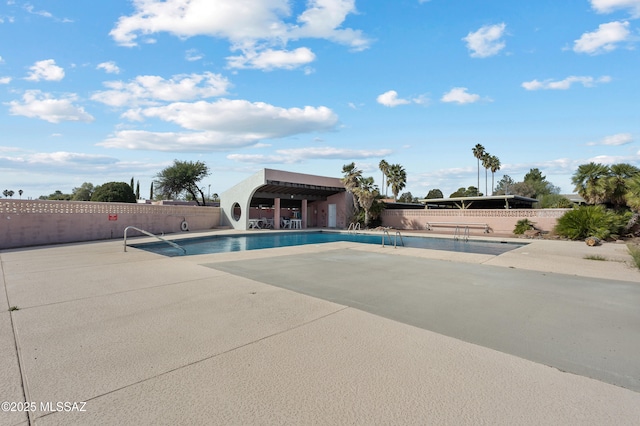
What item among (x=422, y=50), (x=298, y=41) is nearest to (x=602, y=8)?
(x=422, y=50)

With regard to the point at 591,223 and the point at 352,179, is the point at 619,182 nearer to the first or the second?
the point at 591,223

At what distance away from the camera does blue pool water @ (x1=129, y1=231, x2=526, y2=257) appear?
12617mm

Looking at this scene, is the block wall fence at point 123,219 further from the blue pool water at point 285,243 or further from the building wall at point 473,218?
the blue pool water at point 285,243

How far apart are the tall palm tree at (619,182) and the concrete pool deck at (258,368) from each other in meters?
15.5

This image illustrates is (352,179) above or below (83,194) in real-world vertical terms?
below

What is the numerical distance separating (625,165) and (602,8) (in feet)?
38.4

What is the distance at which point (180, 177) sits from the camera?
33.2 metres

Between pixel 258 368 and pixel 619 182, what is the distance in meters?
21.0

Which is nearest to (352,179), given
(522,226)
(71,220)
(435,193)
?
(522,226)

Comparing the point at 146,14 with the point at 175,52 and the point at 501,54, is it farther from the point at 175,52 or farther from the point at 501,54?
the point at 501,54

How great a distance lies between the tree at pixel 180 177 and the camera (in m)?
33.1

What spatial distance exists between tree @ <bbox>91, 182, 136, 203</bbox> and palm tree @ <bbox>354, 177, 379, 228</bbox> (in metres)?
26.6

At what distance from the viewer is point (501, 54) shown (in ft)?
37.4

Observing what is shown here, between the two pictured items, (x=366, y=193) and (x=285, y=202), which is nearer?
(x=366, y=193)
